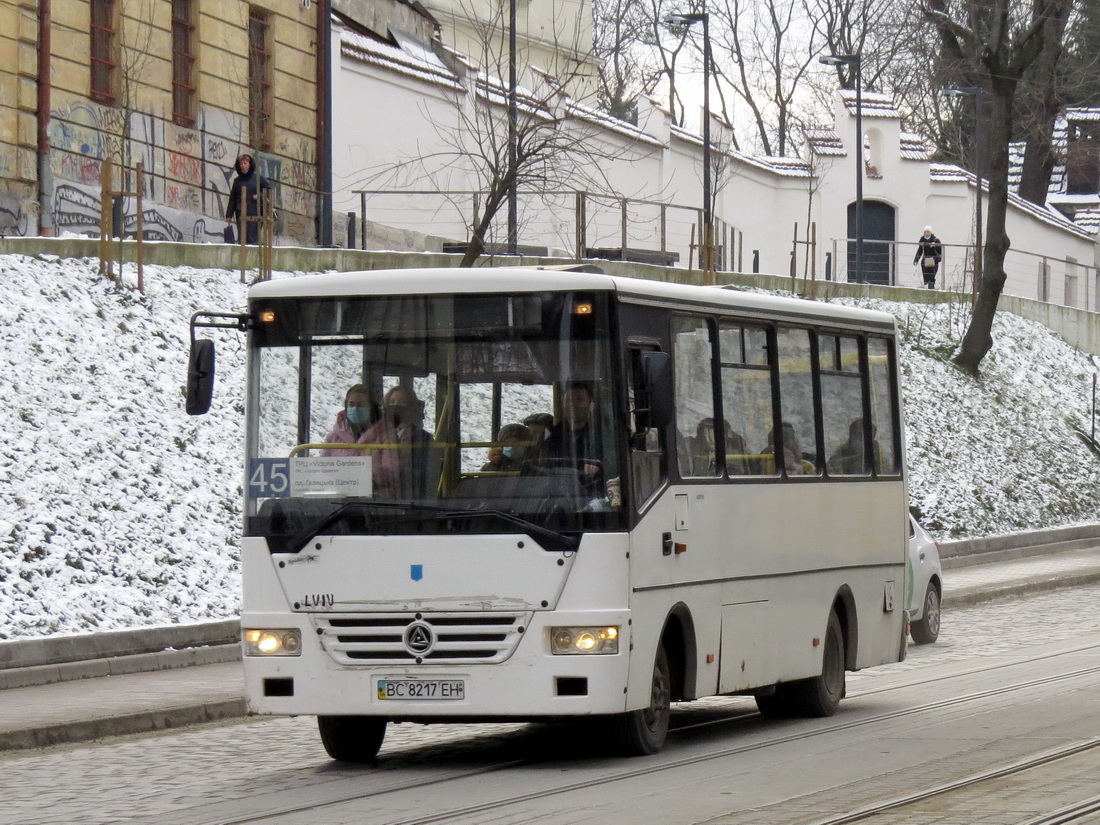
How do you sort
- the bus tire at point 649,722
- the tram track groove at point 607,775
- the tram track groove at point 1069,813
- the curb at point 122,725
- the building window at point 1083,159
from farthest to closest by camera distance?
the building window at point 1083,159
the curb at point 122,725
the bus tire at point 649,722
the tram track groove at point 607,775
the tram track groove at point 1069,813

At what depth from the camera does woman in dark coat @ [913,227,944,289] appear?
1868 inches

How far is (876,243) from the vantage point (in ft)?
159

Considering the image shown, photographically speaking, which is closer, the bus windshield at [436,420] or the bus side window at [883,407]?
the bus windshield at [436,420]

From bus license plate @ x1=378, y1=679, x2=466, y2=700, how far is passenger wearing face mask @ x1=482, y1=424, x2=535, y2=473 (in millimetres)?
1154

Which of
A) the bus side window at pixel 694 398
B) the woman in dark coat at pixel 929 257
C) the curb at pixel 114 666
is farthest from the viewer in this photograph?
the woman in dark coat at pixel 929 257

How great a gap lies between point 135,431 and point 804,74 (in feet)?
171

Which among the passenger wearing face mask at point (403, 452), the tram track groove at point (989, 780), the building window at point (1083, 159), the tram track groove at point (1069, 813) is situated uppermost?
the building window at point (1083, 159)

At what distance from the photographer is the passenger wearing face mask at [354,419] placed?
11.0 meters

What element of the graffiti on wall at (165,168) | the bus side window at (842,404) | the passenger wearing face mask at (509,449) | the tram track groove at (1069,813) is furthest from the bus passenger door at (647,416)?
the graffiti on wall at (165,168)

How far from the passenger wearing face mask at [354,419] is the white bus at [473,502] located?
15mm

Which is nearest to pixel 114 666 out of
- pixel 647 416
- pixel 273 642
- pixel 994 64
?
pixel 273 642

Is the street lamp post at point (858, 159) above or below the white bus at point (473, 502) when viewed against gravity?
above

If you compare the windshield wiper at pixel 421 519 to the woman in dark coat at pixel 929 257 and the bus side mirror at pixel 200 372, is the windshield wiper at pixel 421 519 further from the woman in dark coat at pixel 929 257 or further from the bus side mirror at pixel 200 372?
the woman in dark coat at pixel 929 257

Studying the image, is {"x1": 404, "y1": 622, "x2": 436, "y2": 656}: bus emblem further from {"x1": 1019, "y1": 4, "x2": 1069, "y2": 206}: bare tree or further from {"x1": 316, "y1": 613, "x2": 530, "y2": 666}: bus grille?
{"x1": 1019, "y1": 4, "x2": 1069, "y2": 206}: bare tree
